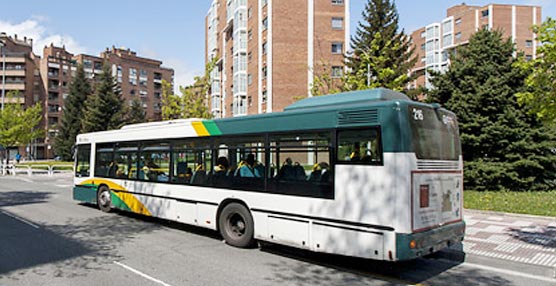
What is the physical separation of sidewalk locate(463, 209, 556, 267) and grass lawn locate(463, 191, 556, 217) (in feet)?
2.47

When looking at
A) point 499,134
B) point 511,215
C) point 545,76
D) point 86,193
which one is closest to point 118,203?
point 86,193

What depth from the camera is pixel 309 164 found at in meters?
7.31

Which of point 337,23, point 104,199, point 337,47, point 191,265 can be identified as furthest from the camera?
point 337,23

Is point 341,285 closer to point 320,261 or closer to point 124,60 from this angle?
point 320,261

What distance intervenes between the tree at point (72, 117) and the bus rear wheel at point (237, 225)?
51311mm

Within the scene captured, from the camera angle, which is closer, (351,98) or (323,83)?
(351,98)

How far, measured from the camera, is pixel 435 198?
6.49m

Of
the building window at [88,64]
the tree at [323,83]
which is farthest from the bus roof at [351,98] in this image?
the building window at [88,64]

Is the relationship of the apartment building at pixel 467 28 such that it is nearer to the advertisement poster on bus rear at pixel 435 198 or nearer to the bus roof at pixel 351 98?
the bus roof at pixel 351 98

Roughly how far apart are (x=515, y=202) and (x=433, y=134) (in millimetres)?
9610

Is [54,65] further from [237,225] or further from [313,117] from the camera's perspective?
[313,117]

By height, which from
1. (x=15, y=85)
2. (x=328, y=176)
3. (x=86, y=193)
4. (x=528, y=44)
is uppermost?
(x=528, y=44)

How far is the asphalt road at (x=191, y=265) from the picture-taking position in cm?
612

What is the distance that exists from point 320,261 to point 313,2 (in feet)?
121
